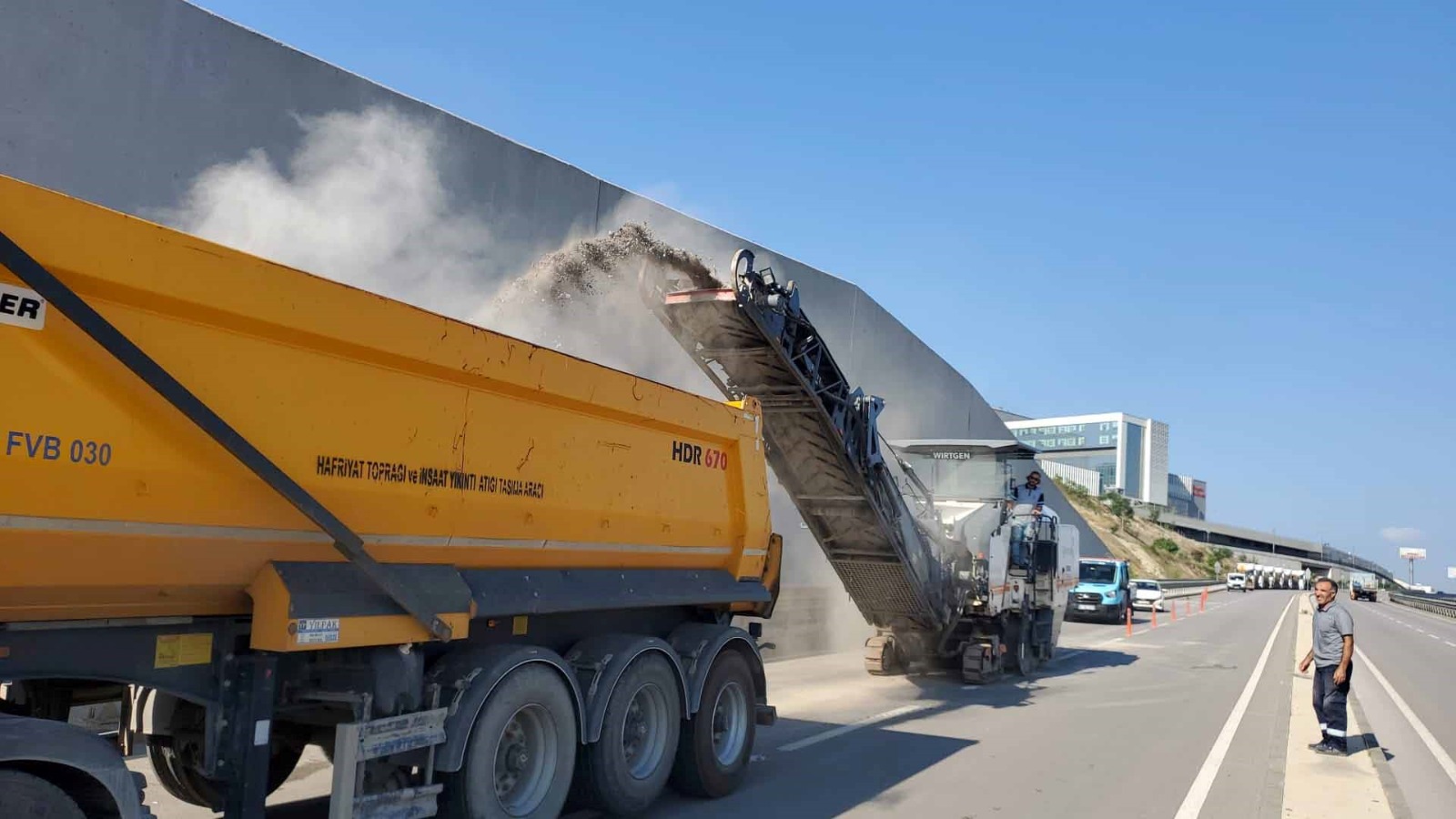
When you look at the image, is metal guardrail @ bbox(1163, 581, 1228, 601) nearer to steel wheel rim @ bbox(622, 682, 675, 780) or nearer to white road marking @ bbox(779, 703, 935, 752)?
white road marking @ bbox(779, 703, 935, 752)

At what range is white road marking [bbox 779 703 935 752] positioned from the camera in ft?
29.3

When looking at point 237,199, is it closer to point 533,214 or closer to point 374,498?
point 533,214

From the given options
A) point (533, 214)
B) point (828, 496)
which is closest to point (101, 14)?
point (533, 214)

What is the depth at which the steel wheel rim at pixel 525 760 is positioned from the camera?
215 inches

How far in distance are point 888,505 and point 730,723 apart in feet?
16.1

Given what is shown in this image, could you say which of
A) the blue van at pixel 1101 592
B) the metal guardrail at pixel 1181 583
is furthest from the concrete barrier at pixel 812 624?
the metal guardrail at pixel 1181 583

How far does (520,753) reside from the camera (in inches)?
220

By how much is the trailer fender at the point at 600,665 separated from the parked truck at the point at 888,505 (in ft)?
12.3

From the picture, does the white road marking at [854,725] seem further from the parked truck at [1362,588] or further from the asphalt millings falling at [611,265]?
the parked truck at [1362,588]

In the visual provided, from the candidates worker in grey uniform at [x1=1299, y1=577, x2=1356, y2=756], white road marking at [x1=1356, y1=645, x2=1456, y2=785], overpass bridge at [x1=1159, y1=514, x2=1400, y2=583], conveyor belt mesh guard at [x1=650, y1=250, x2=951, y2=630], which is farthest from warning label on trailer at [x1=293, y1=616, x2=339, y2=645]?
overpass bridge at [x1=1159, y1=514, x2=1400, y2=583]

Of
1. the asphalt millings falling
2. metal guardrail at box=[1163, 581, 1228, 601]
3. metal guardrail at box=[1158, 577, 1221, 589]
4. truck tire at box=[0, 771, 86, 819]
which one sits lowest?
metal guardrail at box=[1163, 581, 1228, 601]

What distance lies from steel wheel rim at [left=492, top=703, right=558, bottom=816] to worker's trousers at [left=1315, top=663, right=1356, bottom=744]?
7469 millimetres

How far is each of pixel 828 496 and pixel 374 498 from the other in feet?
24.1

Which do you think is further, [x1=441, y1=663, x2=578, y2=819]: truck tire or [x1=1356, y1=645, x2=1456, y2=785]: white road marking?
[x1=1356, y1=645, x2=1456, y2=785]: white road marking
